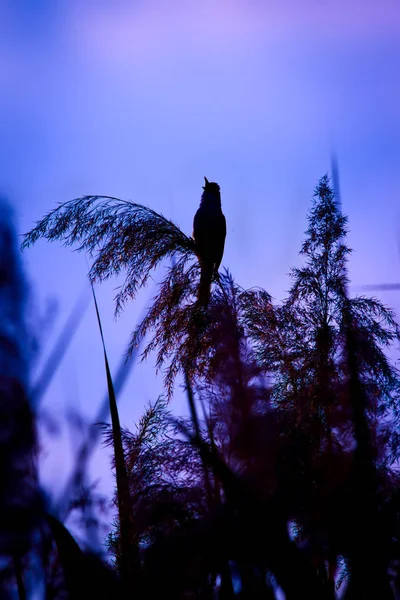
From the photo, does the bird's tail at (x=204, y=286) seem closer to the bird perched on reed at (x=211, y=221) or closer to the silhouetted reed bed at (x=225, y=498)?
the silhouetted reed bed at (x=225, y=498)

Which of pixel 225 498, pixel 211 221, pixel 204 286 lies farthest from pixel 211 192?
pixel 225 498

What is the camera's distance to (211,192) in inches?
308

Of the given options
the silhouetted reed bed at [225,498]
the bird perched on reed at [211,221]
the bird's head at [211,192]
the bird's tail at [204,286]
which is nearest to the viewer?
the silhouetted reed bed at [225,498]

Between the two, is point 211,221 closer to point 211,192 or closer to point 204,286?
point 211,192

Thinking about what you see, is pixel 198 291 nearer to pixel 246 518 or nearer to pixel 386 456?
pixel 386 456

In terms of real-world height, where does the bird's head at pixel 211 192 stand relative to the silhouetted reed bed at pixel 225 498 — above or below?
above

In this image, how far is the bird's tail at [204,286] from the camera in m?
4.22

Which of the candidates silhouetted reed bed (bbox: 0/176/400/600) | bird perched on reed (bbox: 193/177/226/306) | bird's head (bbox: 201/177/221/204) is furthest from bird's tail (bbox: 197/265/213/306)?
bird's head (bbox: 201/177/221/204)

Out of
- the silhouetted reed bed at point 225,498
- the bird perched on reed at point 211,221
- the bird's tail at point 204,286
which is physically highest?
the bird perched on reed at point 211,221

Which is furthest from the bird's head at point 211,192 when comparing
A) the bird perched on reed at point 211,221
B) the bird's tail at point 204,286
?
the bird's tail at point 204,286

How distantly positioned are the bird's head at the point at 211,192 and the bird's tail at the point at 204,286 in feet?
11.0

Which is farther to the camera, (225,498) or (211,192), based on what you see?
(211,192)

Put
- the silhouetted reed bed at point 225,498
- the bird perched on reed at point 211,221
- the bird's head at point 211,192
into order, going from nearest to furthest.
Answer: the silhouetted reed bed at point 225,498 < the bird perched on reed at point 211,221 < the bird's head at point 211,192

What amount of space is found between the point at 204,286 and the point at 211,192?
3.68 metres
